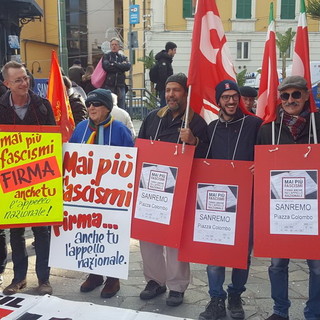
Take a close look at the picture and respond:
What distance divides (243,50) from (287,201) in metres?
26.5

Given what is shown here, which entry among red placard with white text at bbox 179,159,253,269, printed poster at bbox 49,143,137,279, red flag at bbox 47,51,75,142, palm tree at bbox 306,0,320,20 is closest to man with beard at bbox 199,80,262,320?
red placard with white text at bbox 179,159,253,269

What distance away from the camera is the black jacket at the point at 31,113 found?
389cm

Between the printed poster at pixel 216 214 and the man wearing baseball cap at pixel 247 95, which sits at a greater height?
the man wearing baseball cap at pixel 247 95

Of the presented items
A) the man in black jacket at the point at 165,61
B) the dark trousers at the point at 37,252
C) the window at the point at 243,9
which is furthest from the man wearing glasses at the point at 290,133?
the window at the point at 243,9

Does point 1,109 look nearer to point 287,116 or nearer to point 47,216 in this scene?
point 47,216

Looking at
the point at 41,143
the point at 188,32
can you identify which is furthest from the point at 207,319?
the point at 188,32

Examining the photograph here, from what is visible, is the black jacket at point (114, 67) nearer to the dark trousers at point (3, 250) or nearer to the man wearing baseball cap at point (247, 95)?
the man wearing baseball cap at point (247, 95)

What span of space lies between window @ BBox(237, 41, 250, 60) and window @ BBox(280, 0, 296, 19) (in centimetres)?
270

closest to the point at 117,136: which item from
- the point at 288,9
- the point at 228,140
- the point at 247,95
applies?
the point at 228,140

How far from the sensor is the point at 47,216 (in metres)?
3.77

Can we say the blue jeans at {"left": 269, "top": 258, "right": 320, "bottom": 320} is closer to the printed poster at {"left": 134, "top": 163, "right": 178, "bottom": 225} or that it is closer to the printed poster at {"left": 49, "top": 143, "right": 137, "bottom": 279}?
the printed poster at {"left": 134, "top": 163, "right": 178, "bottom": 225}

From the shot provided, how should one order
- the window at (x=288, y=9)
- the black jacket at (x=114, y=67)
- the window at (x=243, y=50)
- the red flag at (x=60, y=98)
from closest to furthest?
1. the red flag at (x=60, y=98)
2. the black jacket at (x=114, y=67)
3. the window at (x=288, y=9)
4. the window at (x=243, y=50)

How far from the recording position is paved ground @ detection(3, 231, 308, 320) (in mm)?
3785

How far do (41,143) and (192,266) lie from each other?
2.07 m
